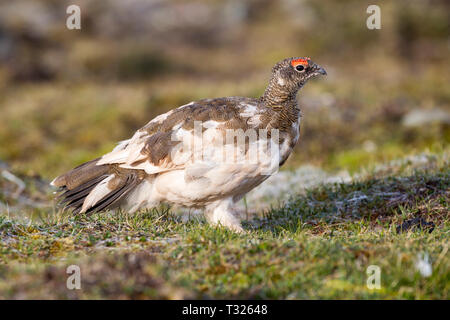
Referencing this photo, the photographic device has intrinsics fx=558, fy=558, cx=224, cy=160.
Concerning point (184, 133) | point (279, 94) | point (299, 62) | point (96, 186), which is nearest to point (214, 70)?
point (299, 62)

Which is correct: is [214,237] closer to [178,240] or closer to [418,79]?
[178,240]

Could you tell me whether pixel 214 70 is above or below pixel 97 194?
above

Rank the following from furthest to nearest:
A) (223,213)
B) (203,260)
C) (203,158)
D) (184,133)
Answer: (223,213) → (184,133) → (203,158) → (203,260)

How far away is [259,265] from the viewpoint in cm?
376

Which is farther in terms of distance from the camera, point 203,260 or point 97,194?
point 97,194

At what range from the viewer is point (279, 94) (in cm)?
534

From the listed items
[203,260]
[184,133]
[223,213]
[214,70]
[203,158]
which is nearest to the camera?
[203,260]

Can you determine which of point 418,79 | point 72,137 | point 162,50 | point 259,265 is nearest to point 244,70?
point 162,50

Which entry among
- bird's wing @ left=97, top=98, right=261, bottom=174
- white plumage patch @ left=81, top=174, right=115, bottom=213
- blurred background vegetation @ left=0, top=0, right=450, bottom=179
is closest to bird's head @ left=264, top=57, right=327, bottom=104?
bird's wing @ left=97, top=98, right=261, bottom=174

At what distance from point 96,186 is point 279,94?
1.98 metres

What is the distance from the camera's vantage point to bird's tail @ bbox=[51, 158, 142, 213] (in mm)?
5352

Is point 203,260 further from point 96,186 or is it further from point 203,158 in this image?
point 96,186

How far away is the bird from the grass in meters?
0.30

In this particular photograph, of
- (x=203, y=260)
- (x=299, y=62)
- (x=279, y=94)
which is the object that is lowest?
(x=203, y=260)
